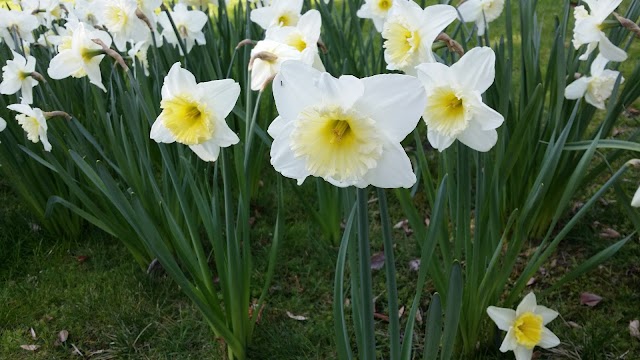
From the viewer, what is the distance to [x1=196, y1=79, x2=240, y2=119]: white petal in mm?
1490

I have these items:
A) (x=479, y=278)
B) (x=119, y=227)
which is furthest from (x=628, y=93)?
(x=119, y=227)

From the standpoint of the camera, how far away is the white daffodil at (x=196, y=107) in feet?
4.91

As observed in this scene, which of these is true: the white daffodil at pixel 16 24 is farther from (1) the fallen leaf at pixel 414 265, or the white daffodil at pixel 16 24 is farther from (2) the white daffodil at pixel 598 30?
(2) the white daffodil at pixel 598 30

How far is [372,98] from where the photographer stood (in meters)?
1.01

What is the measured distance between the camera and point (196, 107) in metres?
1.56

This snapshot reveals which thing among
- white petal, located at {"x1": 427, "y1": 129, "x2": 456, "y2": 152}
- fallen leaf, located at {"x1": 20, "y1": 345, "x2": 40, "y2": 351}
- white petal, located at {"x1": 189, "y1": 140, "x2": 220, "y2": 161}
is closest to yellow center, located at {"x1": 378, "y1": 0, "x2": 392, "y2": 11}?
white petal, located at {"x1": 189, "y1": 140, "x2": 220, "y2": 161}

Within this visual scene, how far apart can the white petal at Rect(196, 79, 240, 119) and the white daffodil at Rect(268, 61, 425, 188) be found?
0.47 m

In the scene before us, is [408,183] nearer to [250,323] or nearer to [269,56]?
[269,56]

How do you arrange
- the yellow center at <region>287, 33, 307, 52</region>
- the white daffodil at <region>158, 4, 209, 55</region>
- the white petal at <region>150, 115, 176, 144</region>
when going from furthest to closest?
the white daffodil at <region>158, 4, 209, 55</region>
the yellow center at <region>287, 33, 307, 52</region>
the white petal at <region>150, 115, 176, 144</region>

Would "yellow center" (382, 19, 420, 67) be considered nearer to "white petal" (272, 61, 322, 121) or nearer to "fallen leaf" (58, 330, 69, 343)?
"white petal" (272, 61, 322, 121)

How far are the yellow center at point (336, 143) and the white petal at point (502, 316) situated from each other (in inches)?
36.8

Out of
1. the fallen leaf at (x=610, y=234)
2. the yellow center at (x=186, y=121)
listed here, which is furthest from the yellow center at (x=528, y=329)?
the yellow center at (x=186, y=121)

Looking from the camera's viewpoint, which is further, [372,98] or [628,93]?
[628,93]

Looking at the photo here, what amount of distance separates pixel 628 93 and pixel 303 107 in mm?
1601
